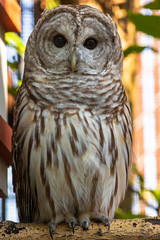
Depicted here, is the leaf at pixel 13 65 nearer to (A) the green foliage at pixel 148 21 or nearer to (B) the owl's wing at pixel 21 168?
(B) the owl's wing at pixel 21 168

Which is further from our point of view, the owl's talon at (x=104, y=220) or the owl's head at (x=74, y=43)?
the owl's head at (x=74, y=43)

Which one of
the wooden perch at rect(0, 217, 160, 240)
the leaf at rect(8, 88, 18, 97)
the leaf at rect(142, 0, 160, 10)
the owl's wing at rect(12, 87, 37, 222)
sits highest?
the leaf at rect(142, 0, 160, 10)

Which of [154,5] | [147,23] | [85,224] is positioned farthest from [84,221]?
[154,5]

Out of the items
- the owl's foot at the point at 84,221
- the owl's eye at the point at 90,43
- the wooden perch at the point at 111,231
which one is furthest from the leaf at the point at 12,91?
the wooden perch at the point at 111,231

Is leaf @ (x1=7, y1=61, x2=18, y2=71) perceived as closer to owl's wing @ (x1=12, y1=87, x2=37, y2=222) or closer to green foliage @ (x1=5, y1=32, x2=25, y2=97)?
green foliage @ (x1=5, y1=32, x2=25, y2=97)

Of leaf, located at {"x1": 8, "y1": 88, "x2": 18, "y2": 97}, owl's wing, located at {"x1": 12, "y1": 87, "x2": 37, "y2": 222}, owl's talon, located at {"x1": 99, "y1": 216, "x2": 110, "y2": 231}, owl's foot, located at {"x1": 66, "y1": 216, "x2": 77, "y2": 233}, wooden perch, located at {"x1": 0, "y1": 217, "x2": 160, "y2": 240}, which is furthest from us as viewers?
leaf, located at {"x1": 8, "y1": 88, "x2": 18, "y2": 97}

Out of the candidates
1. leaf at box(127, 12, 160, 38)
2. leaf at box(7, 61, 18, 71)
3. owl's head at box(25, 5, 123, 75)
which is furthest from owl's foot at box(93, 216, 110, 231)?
leaf at box(7, 61, 18, 71)
